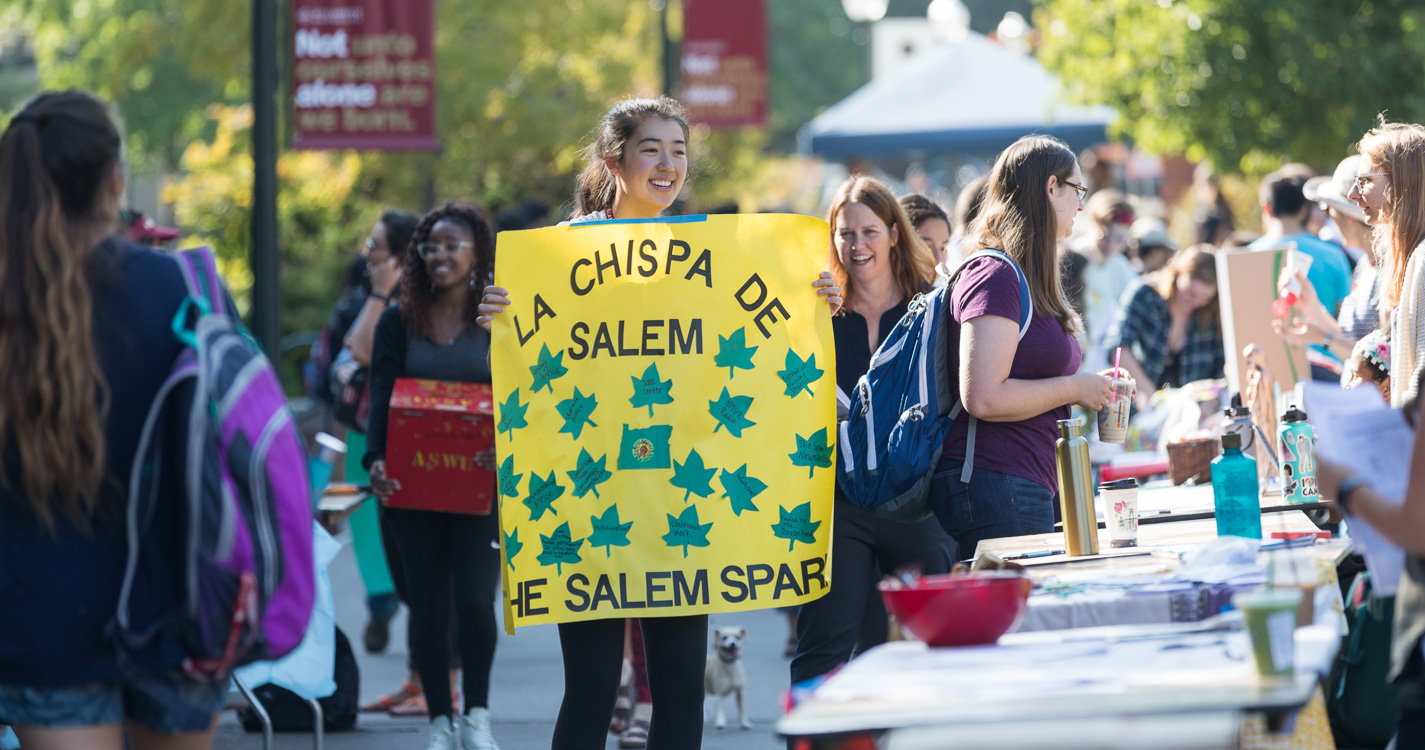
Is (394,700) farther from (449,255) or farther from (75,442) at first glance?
(75,442)

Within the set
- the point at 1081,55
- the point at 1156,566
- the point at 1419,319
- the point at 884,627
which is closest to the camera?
the point at 1156,566

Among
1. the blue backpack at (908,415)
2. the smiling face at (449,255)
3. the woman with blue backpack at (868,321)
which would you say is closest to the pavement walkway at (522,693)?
the woman with blue backpack at (868,321)

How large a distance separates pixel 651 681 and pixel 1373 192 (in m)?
3.04

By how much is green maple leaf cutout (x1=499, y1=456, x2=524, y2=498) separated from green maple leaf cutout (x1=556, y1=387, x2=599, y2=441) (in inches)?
6.8

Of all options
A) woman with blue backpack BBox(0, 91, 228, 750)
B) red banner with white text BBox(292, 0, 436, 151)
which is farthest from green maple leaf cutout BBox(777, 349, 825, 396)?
red banner with white text BBox(292, 0, 436, 151)

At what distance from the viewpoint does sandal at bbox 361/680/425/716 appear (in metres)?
7.23

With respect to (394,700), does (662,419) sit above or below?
above

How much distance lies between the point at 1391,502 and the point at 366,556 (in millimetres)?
6353

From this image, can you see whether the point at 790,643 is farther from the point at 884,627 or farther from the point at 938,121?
the point at 938,121

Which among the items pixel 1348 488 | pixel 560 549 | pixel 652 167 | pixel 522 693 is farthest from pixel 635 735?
pixel 1348 488

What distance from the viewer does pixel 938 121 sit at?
67.6ft

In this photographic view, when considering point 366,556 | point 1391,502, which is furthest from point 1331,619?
point 366,556

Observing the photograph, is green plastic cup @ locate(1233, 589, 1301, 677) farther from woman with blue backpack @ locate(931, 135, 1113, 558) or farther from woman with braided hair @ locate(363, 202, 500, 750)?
woman with braided hair @ locate(363, 202, 500, 750)

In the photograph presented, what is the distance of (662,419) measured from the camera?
437cm
